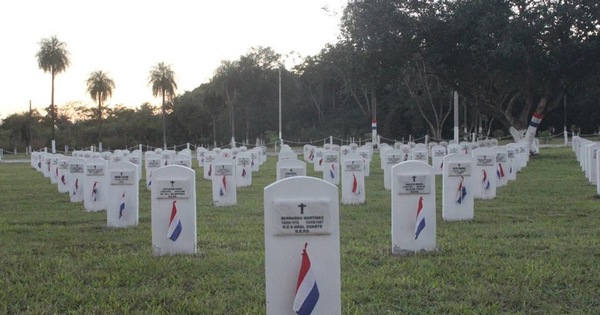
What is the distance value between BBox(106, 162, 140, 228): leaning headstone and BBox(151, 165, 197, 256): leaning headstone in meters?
2.56

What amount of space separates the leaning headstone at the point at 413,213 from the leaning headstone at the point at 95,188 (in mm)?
7425

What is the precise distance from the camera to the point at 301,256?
532 centimetres

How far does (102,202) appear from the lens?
15039mm

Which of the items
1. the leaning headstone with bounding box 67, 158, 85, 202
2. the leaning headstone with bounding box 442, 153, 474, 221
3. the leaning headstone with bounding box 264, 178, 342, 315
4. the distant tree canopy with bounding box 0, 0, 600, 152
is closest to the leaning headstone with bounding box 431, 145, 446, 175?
the distant tree canopy with bounding box 0, 0, 600, 152

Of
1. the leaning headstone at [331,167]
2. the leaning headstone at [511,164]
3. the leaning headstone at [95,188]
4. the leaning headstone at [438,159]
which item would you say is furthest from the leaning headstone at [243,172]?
the leaning headstone at [511,164]

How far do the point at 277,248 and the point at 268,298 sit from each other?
1.24ft

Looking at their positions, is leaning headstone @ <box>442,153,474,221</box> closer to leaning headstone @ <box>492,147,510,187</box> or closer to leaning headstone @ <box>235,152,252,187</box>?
leaning headstone @ <box>492,147,510,187</box>

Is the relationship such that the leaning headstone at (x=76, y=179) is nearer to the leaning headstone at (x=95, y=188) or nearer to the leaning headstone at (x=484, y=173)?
the leaning headstone at (x=95, y=188)

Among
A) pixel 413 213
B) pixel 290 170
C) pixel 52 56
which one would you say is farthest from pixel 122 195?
pixel 52 56

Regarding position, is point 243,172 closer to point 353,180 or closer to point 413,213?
point 353,180

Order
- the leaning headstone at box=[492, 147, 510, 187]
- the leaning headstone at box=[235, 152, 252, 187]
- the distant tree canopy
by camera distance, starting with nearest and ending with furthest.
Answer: the leaning headstone at box=[492, 147, 510, 187]
the leaning headstone at box=[235, 152, 252, 187]
the distant tree canopy

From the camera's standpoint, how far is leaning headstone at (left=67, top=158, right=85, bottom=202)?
17.3 meters

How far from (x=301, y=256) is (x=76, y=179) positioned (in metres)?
13.3

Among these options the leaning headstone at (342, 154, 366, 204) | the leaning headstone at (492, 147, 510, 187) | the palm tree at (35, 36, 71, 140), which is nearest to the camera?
the leaning headstone at (342, 154, 366, 204)
